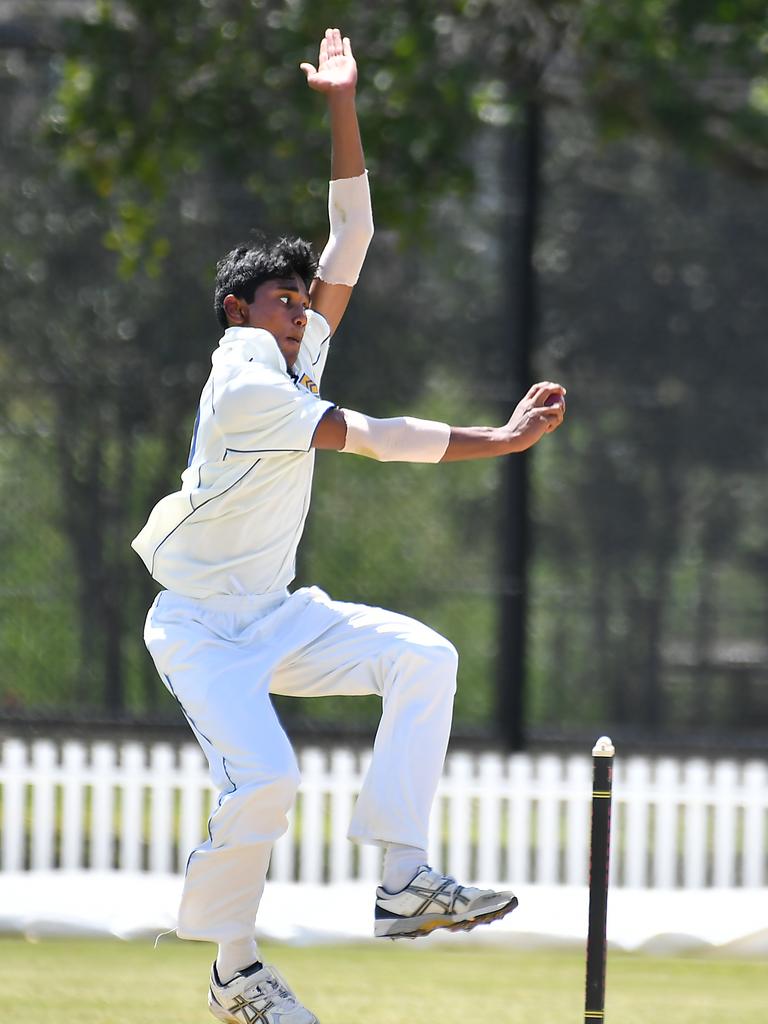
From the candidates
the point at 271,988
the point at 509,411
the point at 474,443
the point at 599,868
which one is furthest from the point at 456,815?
the point at 599,868

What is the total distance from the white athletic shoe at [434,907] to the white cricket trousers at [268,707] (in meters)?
0.16

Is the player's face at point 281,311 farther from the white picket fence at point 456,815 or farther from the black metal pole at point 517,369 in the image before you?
the black metal pole at point 517,369

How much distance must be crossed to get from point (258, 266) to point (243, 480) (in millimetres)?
623

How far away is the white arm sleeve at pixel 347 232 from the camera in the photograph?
212 inches

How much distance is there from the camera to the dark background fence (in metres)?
11.1

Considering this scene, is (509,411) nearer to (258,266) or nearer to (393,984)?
(393,984)

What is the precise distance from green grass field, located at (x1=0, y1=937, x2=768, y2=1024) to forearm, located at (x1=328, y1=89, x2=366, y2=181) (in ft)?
8.97

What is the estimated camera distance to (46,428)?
37.3ft

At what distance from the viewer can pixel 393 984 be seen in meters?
6.68

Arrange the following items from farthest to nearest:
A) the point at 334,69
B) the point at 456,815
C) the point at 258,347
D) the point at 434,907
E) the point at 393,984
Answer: the point at 456,815
the point at 393,984
the point at 334,69
the point at 258,347
the point at 434,907

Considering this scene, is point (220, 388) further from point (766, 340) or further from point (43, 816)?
point (766, 340)

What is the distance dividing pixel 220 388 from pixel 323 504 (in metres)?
6.40

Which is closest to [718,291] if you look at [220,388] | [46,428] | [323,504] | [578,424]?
[578,424]

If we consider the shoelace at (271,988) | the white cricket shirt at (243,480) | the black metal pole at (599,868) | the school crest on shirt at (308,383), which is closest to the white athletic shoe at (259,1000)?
the shoelace at (271,988)
